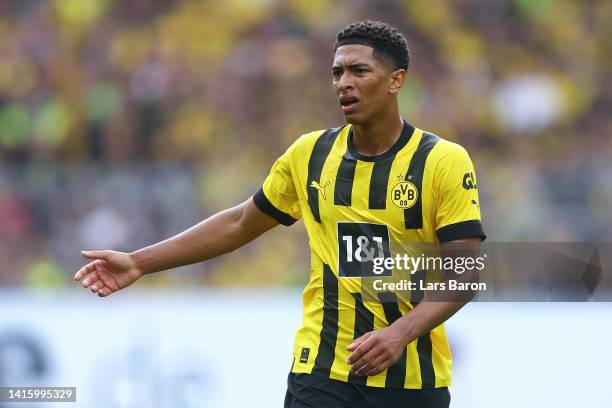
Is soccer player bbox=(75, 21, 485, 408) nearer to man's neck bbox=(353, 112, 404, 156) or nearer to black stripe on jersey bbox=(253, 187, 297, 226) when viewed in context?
man's neck bbox=(353, 112, 404, 156)

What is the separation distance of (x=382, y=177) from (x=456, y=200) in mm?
299

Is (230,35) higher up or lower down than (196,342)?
higher up

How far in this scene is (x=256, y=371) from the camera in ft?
20.1

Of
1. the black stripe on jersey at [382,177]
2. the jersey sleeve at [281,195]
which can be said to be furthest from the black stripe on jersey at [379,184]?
the jersey sleeve at [281,195]

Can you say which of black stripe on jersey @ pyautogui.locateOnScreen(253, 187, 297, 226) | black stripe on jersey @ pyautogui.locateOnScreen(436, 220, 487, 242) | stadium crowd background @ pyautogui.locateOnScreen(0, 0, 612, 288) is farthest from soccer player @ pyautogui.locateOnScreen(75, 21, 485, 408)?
stadium crowd background @ pyautogui.locateOnScreen(0, 0, 612, 288)

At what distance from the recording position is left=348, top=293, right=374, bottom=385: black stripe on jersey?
11.9 ft

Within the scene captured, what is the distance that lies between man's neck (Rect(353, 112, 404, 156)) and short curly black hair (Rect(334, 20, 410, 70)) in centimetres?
20

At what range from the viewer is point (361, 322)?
3.66m

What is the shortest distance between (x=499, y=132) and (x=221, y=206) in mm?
2989

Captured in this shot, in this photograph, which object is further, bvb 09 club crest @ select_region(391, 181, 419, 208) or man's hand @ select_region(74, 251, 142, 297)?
man's hand @ select_region(74, 251, 142, 297)

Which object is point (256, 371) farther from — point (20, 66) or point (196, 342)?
point (20, 66)

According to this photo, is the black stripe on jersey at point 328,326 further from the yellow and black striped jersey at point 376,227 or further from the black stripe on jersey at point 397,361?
the black stripe on jersey at point 397,361

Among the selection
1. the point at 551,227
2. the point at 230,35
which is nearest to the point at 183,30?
the point at 230,35

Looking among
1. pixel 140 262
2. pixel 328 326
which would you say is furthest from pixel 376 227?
pixel 140 262
